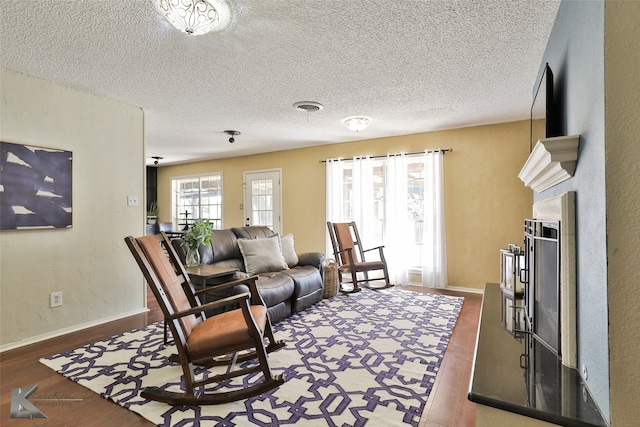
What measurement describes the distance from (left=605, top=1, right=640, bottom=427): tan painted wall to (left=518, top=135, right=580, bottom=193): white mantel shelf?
0.32 m

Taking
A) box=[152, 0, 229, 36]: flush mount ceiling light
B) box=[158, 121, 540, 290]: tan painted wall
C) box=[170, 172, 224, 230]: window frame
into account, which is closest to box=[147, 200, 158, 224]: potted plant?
box=[170, 172, 224, 230]: window frame

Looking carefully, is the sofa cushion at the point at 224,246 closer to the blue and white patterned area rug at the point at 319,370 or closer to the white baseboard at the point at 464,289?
the blue and white patterned area rug at the point at 319,370

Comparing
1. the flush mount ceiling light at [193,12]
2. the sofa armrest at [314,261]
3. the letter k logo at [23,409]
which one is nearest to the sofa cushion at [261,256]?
the sofa armrest at [314,261]

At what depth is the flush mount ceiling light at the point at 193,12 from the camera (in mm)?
1759

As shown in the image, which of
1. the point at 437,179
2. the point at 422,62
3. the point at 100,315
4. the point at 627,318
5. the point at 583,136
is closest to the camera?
the point at 627,318

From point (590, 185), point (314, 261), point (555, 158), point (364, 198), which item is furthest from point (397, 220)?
point (590, 185)

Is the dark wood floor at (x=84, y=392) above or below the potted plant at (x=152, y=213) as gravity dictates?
below

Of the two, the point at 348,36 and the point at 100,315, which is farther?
the point at 100,315

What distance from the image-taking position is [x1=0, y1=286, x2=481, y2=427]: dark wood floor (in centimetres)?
169

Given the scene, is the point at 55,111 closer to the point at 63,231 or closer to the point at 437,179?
the point at 63,231

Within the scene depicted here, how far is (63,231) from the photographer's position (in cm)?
301

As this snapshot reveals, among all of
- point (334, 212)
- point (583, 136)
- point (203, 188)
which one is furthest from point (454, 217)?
point (203, 188)

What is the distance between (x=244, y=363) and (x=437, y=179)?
3547mm

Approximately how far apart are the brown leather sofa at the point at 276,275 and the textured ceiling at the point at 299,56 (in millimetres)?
1510
